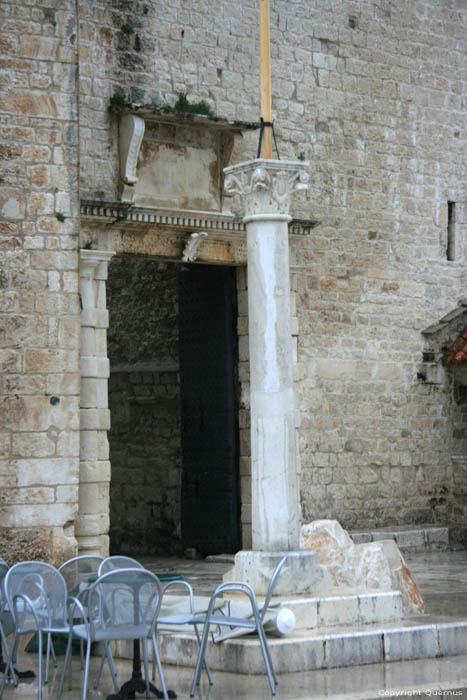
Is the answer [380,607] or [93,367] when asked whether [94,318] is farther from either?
[380,607]

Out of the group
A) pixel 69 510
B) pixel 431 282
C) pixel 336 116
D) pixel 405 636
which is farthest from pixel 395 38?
pixel 405 636

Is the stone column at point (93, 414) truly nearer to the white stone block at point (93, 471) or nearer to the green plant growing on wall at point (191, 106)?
the white stone block at point (93, 471)

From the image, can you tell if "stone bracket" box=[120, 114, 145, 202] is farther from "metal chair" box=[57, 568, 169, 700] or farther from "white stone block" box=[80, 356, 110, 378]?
"metal chair" box=[57, 568, 169, 700]

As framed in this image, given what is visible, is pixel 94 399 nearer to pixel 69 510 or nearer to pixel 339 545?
pixel 69 510

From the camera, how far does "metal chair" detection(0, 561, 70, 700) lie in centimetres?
652

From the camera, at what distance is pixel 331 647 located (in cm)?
714

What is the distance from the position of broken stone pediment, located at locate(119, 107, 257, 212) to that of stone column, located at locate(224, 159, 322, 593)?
2.94 metres

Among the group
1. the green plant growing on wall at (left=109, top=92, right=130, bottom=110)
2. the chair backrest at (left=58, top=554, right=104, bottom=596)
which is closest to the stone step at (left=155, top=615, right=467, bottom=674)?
the chair backrest at (left=58, top=554, right=104, bottom=596)

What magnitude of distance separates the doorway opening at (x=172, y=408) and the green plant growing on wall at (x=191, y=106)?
1746 millimetres

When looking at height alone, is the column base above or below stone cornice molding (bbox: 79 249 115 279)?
below

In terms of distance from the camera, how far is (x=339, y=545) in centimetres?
858

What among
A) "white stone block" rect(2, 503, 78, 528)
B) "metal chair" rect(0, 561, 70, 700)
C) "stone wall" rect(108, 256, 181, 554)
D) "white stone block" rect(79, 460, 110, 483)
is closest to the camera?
"metal chair" rect(0, 561, 70, 700)

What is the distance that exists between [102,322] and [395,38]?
5280 millimetres

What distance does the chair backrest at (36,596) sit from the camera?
6555mm
